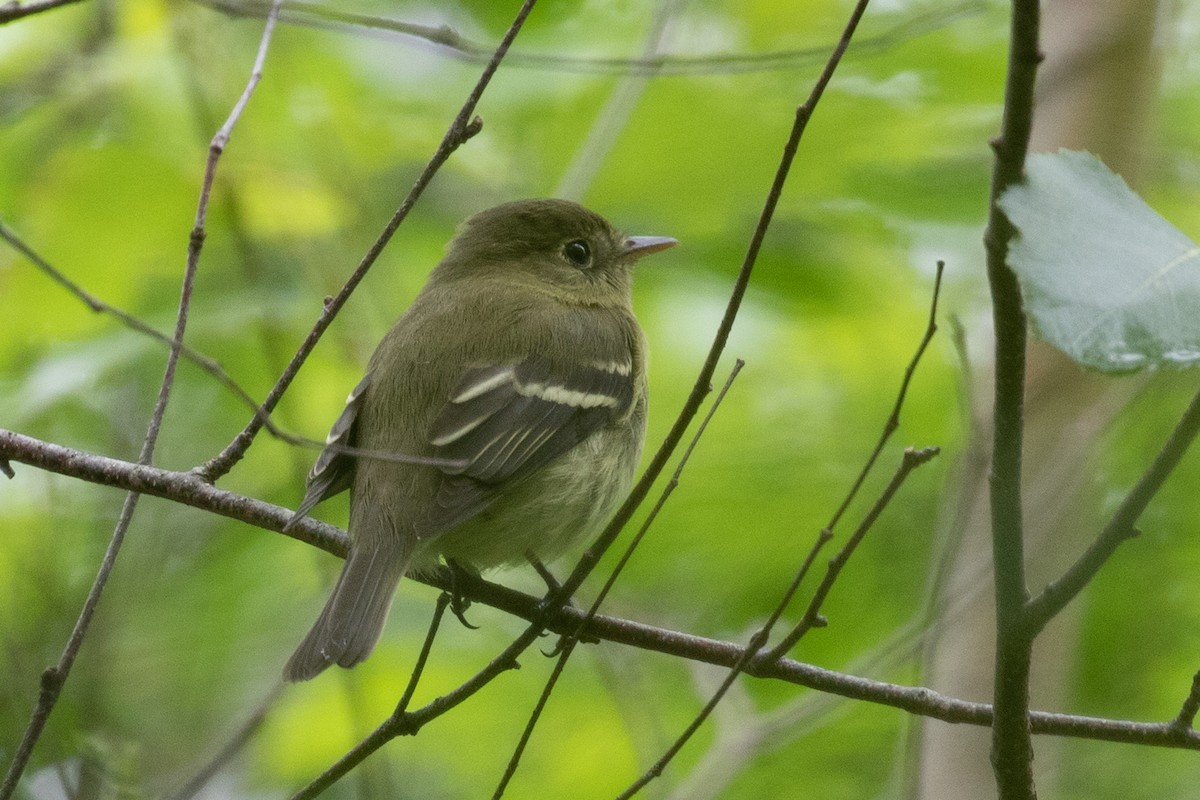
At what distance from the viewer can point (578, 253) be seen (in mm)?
4801

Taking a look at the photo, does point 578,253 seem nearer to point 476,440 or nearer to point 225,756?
point 476,440

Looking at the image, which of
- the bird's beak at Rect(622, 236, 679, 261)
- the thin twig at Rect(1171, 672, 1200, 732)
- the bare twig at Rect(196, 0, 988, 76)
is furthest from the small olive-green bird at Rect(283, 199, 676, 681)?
the thin twig at Rect(1171, 672, 1200, 732)

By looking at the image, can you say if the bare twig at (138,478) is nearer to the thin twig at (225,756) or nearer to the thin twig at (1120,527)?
the thin twig at (225,756)

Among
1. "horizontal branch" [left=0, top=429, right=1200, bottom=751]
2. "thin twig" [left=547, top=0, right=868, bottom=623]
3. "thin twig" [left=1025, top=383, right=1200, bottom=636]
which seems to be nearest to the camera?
"thin twig" [left=1025, top=383, right=1200, bottom=636]

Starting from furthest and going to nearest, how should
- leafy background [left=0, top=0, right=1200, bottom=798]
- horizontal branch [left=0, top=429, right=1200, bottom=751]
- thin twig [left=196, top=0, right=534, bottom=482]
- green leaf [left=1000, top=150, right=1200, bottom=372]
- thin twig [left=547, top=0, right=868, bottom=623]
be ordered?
1. leafy background [left=0, top=0, right=1200, bottom=798]
2. thin twig [left=196, top=0, right=534, bottom=482]
3. horizontal branch [left=0, top=429, right=1200, bottom=751]
4. thin twig [left=547, top=0, right=868, bottom=623]
5. green leaf [left=1000, top=150, right=1200, bottom=372]

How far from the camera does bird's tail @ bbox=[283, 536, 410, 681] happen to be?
2.95m

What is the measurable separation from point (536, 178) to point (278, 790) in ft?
8.95

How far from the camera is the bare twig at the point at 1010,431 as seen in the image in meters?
1.50

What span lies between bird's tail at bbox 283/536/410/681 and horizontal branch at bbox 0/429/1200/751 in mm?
146

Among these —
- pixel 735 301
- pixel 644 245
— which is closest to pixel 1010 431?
pixel 735 301

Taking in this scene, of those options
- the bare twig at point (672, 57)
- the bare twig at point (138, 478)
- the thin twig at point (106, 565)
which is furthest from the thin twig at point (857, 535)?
the bare twig at point (672, 57)

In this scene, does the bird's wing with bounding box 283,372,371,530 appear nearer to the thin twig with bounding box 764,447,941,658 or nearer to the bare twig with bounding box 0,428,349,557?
the bare twig with bounding box 0,428,349,557

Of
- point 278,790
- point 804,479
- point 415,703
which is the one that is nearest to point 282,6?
point 804,479

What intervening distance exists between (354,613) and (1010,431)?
181cm
